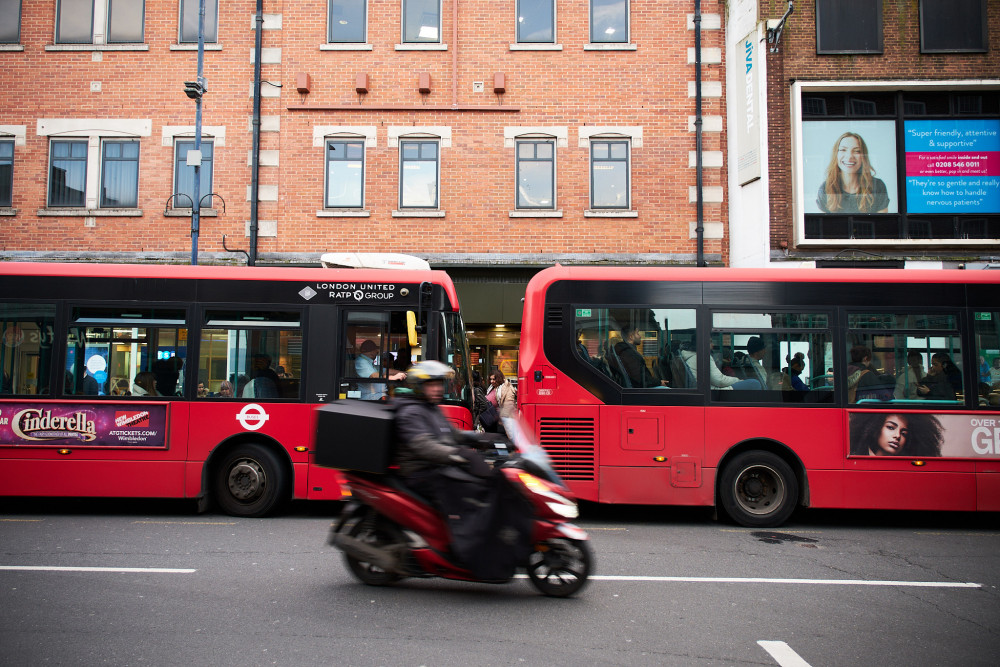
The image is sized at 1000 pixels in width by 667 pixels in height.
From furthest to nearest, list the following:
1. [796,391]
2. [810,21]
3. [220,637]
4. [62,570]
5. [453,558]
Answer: [810,21]
[796,391]
[62,570]
[453,558]
[220,637]

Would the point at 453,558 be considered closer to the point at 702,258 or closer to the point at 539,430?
the point at 539,430

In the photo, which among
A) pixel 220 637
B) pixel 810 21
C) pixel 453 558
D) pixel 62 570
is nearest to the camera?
pixel 220 637

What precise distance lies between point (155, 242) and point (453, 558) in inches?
539

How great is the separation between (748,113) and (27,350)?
14014 mm

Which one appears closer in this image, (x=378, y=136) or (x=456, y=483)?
(x=456, y=483)

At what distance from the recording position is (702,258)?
15852 mm

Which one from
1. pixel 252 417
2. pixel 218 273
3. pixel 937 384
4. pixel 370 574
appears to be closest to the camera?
pixel 370 574

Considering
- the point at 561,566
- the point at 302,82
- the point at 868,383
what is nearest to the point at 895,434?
the point at 868,383

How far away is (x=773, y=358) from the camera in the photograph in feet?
27.5

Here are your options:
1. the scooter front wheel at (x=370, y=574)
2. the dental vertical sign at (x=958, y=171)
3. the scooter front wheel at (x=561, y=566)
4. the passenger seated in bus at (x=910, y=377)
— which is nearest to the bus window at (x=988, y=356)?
the passenger seated in bus at (x=910, y=377)

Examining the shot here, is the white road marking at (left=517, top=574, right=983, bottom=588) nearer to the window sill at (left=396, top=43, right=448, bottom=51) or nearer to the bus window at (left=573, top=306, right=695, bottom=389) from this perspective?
the bus window at (left=573, top=306, right=695, bottom=389)

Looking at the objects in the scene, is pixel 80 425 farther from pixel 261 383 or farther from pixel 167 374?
pixel 261 383

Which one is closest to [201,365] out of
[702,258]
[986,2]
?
[702,258]

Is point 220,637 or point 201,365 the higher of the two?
point 201,365
